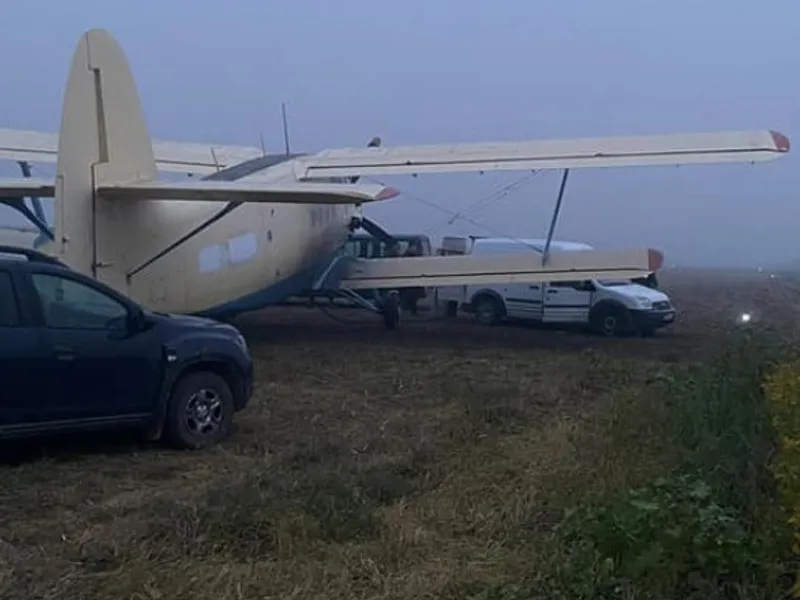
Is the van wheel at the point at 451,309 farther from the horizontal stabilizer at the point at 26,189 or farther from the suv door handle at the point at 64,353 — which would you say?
the suv door handle at the point at 64,353

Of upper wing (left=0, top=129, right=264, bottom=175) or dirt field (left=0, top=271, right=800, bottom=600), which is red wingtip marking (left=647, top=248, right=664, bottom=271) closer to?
dirt field (left=0, top=271, right=800, bottom=600)

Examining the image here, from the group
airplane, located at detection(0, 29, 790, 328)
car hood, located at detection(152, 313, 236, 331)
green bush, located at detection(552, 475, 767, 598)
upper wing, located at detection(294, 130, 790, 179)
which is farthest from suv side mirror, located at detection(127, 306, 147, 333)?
upper wing, located at detection(294, 130, 790, 179)

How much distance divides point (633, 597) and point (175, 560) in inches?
103

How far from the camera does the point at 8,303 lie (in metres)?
8.78

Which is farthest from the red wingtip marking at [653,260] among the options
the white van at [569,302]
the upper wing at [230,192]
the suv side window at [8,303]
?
the suv side window at [8,303]

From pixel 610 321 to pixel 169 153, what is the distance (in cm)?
971

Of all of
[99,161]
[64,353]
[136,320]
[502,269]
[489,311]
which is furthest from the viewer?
[489,311]

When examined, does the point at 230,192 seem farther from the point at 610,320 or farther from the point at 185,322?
the point at 610,320

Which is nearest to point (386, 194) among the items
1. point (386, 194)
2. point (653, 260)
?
point (386, 194)

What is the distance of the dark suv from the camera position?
877 centimetres

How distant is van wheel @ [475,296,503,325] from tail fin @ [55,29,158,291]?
1176 cm

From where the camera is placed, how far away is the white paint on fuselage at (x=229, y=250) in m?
14.5

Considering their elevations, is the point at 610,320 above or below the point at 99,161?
below

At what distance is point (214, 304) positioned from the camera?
16156 mm
